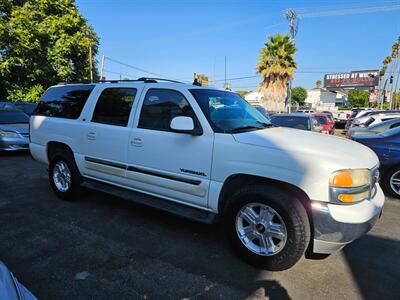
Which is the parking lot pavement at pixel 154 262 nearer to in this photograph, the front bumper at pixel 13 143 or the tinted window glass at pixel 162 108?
the tinted window glass at pixel 162 108

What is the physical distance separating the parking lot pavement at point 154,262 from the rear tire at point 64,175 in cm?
41

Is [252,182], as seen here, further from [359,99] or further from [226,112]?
[359,99]

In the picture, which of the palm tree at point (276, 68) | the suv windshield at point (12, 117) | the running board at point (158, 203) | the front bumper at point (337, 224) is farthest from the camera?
the palm tree at point (276, 68)

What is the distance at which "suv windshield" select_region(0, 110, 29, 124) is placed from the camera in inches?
387

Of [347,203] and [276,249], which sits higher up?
[347,203]

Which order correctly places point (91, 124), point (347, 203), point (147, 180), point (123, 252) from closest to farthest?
point (347, 203)
point (123, 252)
point (147, 180)
point (91, 124)

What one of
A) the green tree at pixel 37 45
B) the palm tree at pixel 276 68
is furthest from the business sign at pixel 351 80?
the green tree at pixel 37 45

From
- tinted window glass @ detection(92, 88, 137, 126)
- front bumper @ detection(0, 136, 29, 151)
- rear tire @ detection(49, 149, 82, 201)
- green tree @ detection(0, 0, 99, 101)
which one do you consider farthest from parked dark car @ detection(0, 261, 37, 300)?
green tree @ detection(0, 0, 99, 101)

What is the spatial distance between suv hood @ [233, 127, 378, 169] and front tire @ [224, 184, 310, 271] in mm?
437

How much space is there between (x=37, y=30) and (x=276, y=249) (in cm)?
2041

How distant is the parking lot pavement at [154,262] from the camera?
9.18 ft

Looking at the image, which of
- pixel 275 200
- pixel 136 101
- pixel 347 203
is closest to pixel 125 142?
pixel 136 101

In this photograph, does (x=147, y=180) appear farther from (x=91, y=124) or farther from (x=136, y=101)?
(x=91, y=124)

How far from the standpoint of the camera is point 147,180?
4016 millimetres
